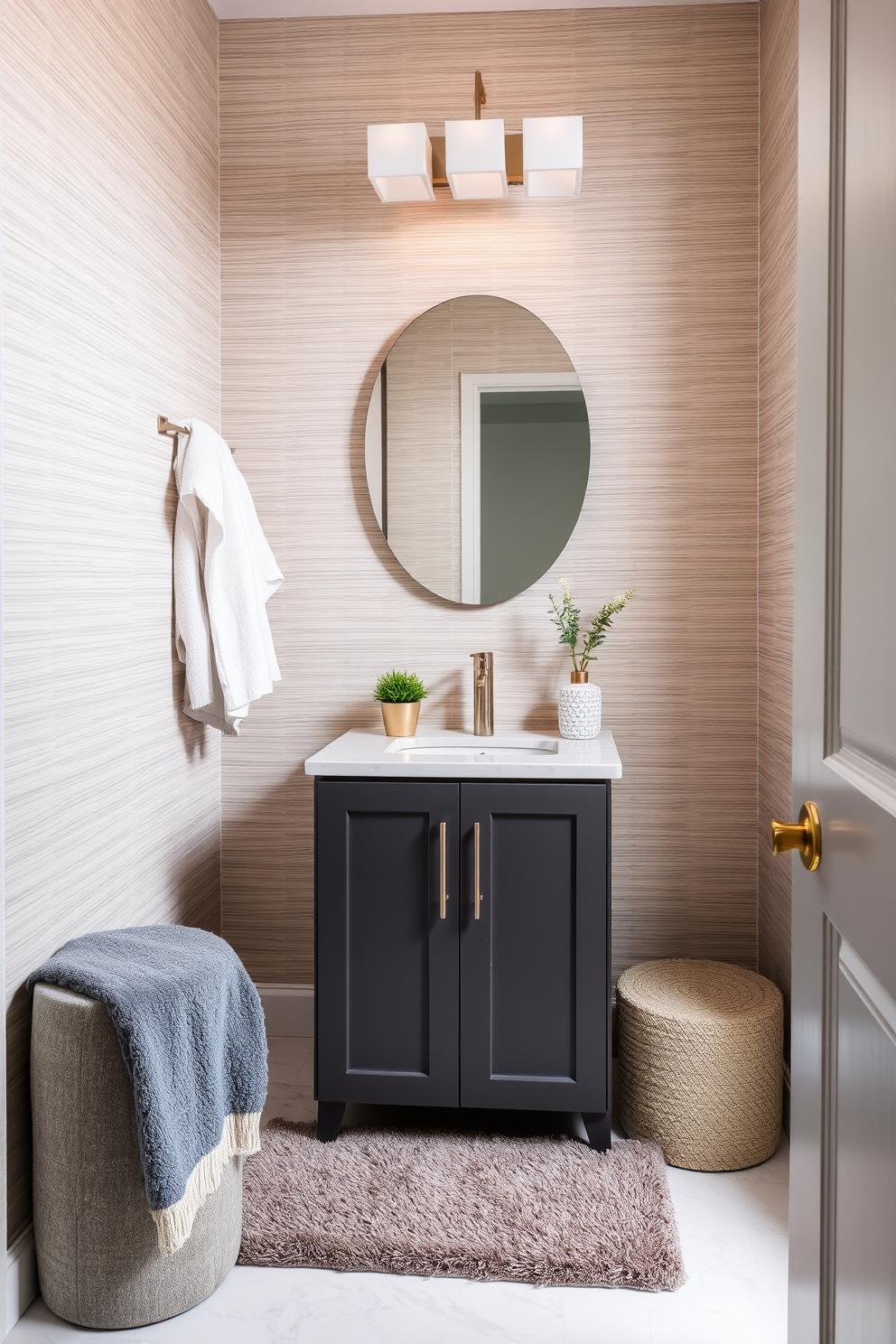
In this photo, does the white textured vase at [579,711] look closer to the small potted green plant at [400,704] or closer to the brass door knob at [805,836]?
the small potted green plant at [400,704]

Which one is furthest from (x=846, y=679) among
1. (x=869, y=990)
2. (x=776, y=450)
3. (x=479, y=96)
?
(x=479, y=96)

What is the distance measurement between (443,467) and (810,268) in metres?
1.58

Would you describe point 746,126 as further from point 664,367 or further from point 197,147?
point 197,147

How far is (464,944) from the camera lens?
205 centimetres

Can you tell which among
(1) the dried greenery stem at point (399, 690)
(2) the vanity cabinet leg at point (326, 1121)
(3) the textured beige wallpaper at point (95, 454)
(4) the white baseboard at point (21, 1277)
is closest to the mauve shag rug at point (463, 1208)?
(2) the vanity cabinet leg at point (326, 1121)

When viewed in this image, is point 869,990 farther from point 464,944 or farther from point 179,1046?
point 464,944

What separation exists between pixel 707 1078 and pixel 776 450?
4.54 feet

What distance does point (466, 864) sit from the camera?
80.7 inches

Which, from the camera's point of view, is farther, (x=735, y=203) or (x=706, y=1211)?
(x=735, y=203)

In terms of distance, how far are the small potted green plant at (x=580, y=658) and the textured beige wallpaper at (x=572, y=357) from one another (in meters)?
0.05

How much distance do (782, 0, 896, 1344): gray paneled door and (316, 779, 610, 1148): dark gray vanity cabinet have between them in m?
0.93

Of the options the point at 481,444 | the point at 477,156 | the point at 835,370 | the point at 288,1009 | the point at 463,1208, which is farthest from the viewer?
the point at 288,1009

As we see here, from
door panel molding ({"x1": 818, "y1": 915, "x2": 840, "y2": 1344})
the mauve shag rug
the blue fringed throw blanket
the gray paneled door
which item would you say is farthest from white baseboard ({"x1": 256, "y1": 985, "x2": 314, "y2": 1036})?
door panel molding ({"x1": 818, "y1": 915, "x2": 840, "y2": 1344})

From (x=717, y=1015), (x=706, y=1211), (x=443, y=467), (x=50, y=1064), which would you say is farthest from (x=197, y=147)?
(x=706, y=1211)
